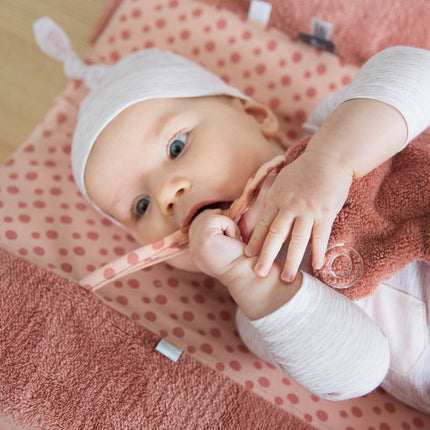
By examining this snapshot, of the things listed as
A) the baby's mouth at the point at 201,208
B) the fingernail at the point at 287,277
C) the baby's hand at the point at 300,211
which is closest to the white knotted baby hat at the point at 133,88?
the baby's mouth at the point at 201,208

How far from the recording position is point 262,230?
0.72 metres

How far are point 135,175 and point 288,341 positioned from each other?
16.9 inches

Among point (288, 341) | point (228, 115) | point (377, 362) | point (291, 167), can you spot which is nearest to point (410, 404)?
point (377, 362)

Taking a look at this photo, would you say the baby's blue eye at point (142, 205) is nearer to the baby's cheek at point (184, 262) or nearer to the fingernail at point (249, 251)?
the baby's cheek at point (184, 262)

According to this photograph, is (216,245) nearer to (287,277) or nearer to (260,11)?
(287,277)

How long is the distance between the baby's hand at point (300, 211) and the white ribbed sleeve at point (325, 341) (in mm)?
53

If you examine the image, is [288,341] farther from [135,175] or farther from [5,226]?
[5,226]

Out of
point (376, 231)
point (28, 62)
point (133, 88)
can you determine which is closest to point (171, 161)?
point (133, 88)

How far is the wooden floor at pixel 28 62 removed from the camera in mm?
1425

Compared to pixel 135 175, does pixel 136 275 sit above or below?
below

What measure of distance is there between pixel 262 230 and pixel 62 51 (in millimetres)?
793

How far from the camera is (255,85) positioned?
1177 mm

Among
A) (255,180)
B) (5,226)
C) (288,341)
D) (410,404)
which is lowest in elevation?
(5,226)

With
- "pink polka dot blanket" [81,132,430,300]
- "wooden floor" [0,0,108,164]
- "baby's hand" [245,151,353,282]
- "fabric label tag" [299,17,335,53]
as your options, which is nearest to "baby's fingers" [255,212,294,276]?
"baby's hand" [245,151,353,282]
